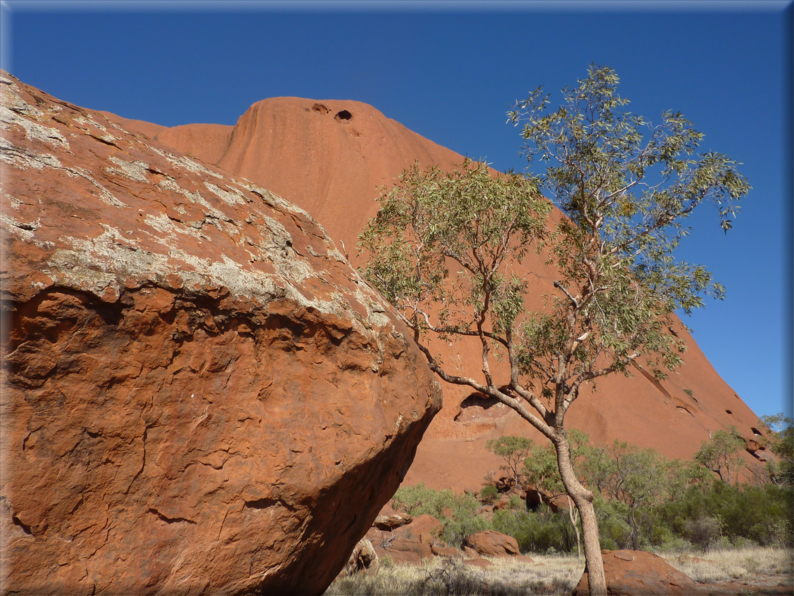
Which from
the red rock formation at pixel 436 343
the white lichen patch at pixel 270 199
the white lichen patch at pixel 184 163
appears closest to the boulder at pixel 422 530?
the red rock formation at pixel 436 343

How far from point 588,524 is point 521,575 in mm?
4170

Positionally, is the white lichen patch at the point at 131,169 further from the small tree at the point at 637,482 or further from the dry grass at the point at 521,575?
the small tree at the point at 637,482

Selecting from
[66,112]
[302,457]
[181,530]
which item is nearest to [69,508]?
[181,530]

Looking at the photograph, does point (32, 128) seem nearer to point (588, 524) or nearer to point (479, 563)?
point (588, 524)

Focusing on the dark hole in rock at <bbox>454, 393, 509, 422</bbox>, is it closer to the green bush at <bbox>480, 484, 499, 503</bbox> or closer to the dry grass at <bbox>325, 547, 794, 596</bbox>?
the green bush at <bbox>480, 484, 499, 503</bbox>

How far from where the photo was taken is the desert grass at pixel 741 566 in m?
11.3

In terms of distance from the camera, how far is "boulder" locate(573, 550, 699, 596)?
26.1ft

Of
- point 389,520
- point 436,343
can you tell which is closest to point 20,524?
point 389,520

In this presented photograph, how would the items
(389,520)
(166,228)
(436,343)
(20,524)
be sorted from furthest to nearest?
(436,343) < (389,520) < (166,228) < (20,524)

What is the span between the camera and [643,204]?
11008mm

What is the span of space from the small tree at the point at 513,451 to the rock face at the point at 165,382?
24.2 metres

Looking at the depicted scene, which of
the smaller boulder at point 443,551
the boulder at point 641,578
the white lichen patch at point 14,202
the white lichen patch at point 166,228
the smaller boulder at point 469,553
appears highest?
the white lichen patch at point 166,228

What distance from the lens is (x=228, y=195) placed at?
4.91m

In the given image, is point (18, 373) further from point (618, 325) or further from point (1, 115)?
point (618, 325)
